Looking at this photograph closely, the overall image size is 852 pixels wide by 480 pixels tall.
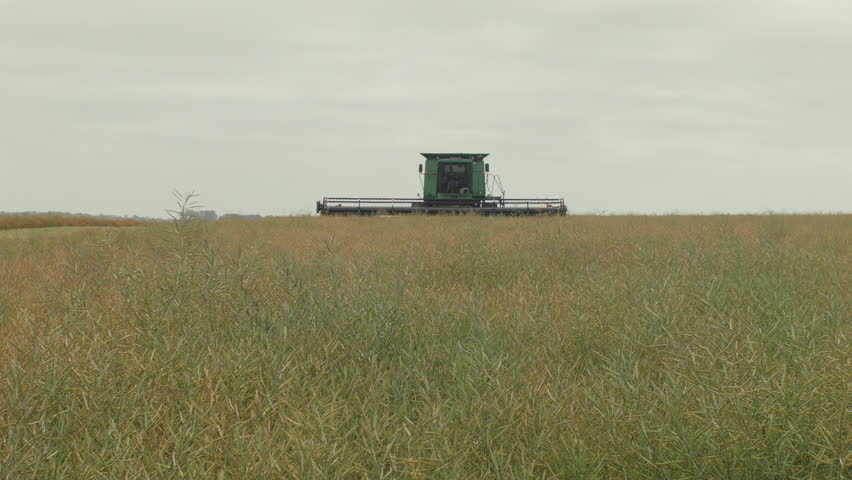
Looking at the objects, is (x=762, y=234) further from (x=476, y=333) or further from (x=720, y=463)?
(x=720, y=463)

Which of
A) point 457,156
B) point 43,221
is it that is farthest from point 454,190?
point 43,221

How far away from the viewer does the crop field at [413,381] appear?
2.27 metres

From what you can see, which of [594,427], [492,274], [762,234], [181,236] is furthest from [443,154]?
[594,427]

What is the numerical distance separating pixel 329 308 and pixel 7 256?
7.69m

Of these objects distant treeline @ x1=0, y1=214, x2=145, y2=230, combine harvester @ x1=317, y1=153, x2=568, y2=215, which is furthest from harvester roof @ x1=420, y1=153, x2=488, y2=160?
distant treeline @ x1=0, y1=214, x2=145, y2=230

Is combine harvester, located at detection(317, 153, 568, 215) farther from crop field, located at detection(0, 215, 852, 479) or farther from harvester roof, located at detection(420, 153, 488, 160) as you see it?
crop field, located at detection(0, 215, 852, 479)

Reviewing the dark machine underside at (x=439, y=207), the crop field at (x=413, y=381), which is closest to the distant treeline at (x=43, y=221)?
the dark machine underside at (x=439, y=207)

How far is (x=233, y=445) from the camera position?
2.48 m

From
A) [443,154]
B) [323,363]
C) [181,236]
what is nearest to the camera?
[323,363]

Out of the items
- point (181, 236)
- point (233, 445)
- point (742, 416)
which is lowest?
point (233, 445)

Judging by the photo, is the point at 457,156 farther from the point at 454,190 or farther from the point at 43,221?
the point at 43,221

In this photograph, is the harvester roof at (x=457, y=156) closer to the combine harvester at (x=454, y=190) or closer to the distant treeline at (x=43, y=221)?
the combine harvester at (x=454, y=190)

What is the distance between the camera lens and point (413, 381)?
3.10 metres

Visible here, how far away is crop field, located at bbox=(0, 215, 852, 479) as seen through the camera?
2.27m
